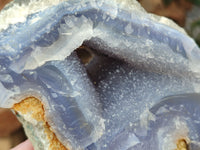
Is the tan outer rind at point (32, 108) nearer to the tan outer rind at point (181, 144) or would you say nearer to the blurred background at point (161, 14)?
the tan outer rind at point (181, 144)

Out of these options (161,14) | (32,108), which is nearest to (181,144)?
(32,108)

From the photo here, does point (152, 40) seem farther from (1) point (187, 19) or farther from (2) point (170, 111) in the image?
(1) point (187, 19)

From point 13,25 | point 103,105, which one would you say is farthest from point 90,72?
point 13,25

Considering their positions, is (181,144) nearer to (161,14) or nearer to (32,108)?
(32,108)

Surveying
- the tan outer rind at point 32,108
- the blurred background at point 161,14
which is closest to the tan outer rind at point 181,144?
the tan outer rind at point 32,108

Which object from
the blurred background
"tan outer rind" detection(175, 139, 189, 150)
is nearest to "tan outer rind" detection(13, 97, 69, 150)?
"tan outer rind" detection(175, 139, 189, 150)

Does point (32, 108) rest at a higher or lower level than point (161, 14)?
higher

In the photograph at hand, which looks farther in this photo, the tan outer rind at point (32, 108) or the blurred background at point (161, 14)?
the blurred background at point (161, 14)

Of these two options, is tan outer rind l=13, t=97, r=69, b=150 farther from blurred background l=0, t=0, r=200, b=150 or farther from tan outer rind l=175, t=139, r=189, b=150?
blurred background l=0, t=0, r=200, b=150
